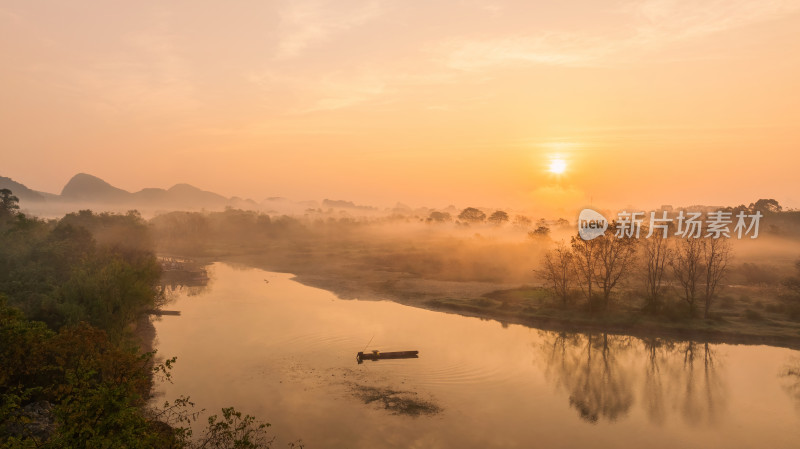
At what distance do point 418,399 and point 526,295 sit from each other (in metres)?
43.5

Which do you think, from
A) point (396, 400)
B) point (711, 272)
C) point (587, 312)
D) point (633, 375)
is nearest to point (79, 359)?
point (396, 400)

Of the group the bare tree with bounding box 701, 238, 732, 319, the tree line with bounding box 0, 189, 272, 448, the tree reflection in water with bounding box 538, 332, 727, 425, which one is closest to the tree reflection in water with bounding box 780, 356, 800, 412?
the tree reflection in water with bounding box 538, 332, 727, 425

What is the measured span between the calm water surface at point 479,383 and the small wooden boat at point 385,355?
0.73m

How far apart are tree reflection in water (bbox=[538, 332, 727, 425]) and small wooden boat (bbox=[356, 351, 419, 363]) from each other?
13402 mm

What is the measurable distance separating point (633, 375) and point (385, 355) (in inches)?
954

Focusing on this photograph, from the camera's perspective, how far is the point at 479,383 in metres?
43.2

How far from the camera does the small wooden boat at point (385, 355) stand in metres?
48.7

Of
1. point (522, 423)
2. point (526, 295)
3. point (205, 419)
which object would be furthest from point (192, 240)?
point (522, 423)

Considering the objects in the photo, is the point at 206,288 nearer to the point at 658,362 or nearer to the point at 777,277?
the point at 658,362

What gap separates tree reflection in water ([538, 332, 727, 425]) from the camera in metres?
38.5

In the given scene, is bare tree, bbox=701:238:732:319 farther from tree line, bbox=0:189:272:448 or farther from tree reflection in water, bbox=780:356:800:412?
tree line, bbox=0:189:272:448

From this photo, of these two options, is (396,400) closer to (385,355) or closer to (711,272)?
(385,355)

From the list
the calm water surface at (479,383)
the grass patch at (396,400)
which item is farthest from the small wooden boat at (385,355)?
the grass patch at (396,400)

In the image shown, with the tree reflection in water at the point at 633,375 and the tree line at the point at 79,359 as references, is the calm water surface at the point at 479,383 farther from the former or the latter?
the tree line at the point at 79,359
